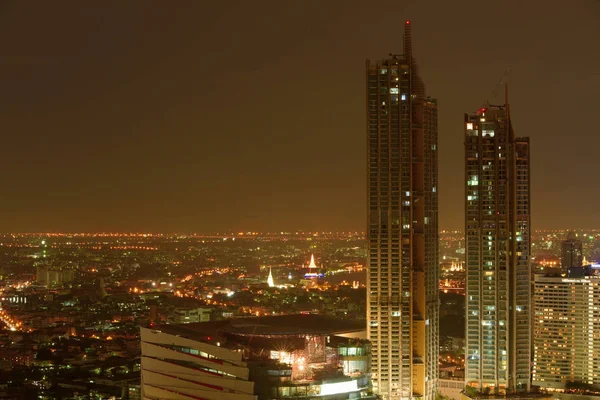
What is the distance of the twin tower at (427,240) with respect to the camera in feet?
95.4

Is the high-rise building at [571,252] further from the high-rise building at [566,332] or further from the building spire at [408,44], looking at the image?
the building spire at [408,44]

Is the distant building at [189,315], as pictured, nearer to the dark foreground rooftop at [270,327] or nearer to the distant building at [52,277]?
the dark foreground rooftop at [270,327]

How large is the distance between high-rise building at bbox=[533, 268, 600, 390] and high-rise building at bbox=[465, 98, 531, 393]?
4.07m

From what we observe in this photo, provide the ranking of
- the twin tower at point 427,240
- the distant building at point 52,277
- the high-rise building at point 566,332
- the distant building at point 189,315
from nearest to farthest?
the twin tower at point 427,240, the high-rise building at point 566,332, the distant building at point 189,315, the distant building at point 52,277

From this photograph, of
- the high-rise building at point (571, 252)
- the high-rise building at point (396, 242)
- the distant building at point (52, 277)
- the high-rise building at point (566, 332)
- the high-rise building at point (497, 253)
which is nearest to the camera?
the high-rise building at point (396, 242)

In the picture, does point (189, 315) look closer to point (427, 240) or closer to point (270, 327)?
point (427, 240)

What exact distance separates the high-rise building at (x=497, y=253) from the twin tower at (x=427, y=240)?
0.03 m

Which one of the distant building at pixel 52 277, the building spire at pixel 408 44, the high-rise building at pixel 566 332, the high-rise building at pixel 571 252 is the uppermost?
the building spire at pixel 408 44

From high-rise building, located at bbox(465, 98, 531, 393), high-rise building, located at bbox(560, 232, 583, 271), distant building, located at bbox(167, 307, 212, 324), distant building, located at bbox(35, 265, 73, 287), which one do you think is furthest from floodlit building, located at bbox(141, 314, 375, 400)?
distant building, located at bbox(35, 265, 73, 287)

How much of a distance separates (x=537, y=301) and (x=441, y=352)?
243 inches

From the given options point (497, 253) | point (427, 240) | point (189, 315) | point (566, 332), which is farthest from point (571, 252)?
point (189, 315)

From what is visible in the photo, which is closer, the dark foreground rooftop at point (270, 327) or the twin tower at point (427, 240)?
the dark foreground rooftop at point (270, 327)

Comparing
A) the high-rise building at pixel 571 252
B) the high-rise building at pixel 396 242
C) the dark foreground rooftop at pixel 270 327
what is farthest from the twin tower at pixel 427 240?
the high-rise building at pixel 571 252

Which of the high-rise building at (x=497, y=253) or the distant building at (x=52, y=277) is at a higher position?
the high-rise building at (x=497, y=253)
